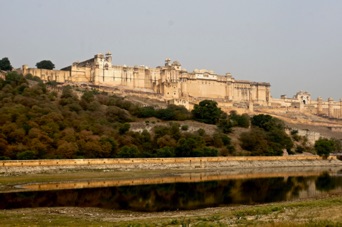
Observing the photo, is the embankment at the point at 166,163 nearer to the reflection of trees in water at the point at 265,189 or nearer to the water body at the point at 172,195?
the water body at the point at 172,195

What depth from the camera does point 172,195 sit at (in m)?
26.0

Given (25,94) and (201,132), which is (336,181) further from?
(25,94)

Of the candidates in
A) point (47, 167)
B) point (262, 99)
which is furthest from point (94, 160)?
point (262, 99)

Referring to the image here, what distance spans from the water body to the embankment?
8.39 m

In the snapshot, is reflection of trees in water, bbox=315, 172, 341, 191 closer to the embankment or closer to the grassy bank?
the grassy bank

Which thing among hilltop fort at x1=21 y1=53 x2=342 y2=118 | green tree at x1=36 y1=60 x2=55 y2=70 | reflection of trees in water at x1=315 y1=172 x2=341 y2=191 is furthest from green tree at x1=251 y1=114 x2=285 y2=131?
green tree at x1=36 y1=60 x2=55 y2=70

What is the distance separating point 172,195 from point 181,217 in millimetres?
8181

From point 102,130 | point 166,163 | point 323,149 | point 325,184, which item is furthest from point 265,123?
point 325,184

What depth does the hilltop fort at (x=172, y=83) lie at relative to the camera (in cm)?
7794

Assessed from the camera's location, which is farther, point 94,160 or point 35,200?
point 94,160

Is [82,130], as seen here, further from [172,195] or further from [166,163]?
[172,195]

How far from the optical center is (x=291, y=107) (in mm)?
99375

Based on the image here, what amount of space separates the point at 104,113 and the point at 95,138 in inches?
582

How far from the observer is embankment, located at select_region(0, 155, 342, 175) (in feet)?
112
